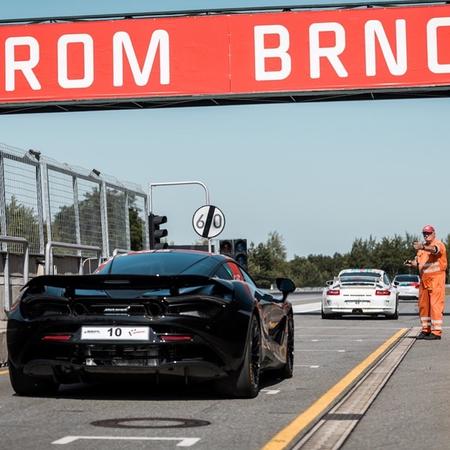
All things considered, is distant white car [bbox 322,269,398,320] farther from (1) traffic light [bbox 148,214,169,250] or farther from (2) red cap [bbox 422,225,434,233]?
(2) red cap [bbox 422,225,434,233]

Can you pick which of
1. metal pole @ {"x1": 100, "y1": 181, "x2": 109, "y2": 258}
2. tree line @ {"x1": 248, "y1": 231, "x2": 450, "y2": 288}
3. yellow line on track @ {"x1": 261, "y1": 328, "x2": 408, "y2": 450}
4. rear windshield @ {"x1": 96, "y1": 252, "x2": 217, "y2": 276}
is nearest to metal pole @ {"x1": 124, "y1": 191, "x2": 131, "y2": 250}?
metal pole @ {"x1": 100, "y1": 181, "x2": 109, "y2": 258}

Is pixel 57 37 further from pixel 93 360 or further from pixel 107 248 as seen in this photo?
pixel 93 360

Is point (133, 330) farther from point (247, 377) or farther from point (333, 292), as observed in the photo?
point (333, 292)

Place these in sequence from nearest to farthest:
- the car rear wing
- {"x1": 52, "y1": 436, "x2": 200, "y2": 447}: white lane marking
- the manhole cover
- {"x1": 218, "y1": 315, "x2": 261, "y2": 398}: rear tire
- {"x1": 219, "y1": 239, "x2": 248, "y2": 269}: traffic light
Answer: {"x1": 52, "y1": 436, "x2": 200, "y2": 447}: white lane marking, the manhole cover, {"x1": 218, "y1": 315, "x2": 261, "y2": 398}: rear tire, {"x1": 219, "y1": 239, "x2": 248, "y2": 269}: traffic light, the car rear wing

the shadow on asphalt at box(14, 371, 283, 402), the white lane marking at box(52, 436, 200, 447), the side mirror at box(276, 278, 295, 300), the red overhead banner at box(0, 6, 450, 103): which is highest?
the red overhead banner at box(0, 6, 450, 103)

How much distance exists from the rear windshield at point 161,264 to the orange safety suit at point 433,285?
28.7 ft

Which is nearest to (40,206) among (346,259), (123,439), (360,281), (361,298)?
(123,439)

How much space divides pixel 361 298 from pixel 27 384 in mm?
21127

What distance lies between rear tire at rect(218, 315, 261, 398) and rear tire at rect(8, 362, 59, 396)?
4.82 ft

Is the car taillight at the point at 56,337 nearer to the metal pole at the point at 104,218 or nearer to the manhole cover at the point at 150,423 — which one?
the manhole cover at the point at 150,423

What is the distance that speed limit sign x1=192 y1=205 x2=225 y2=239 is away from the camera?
26578 millimetres

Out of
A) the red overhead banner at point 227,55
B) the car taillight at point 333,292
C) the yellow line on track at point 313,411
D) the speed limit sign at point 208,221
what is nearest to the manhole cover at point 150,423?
the yellow line on track at point 313,411

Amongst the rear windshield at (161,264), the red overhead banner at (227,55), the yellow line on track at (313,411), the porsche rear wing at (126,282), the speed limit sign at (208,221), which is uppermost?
the red overhead banner at (227,55)

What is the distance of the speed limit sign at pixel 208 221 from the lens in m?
26.6
